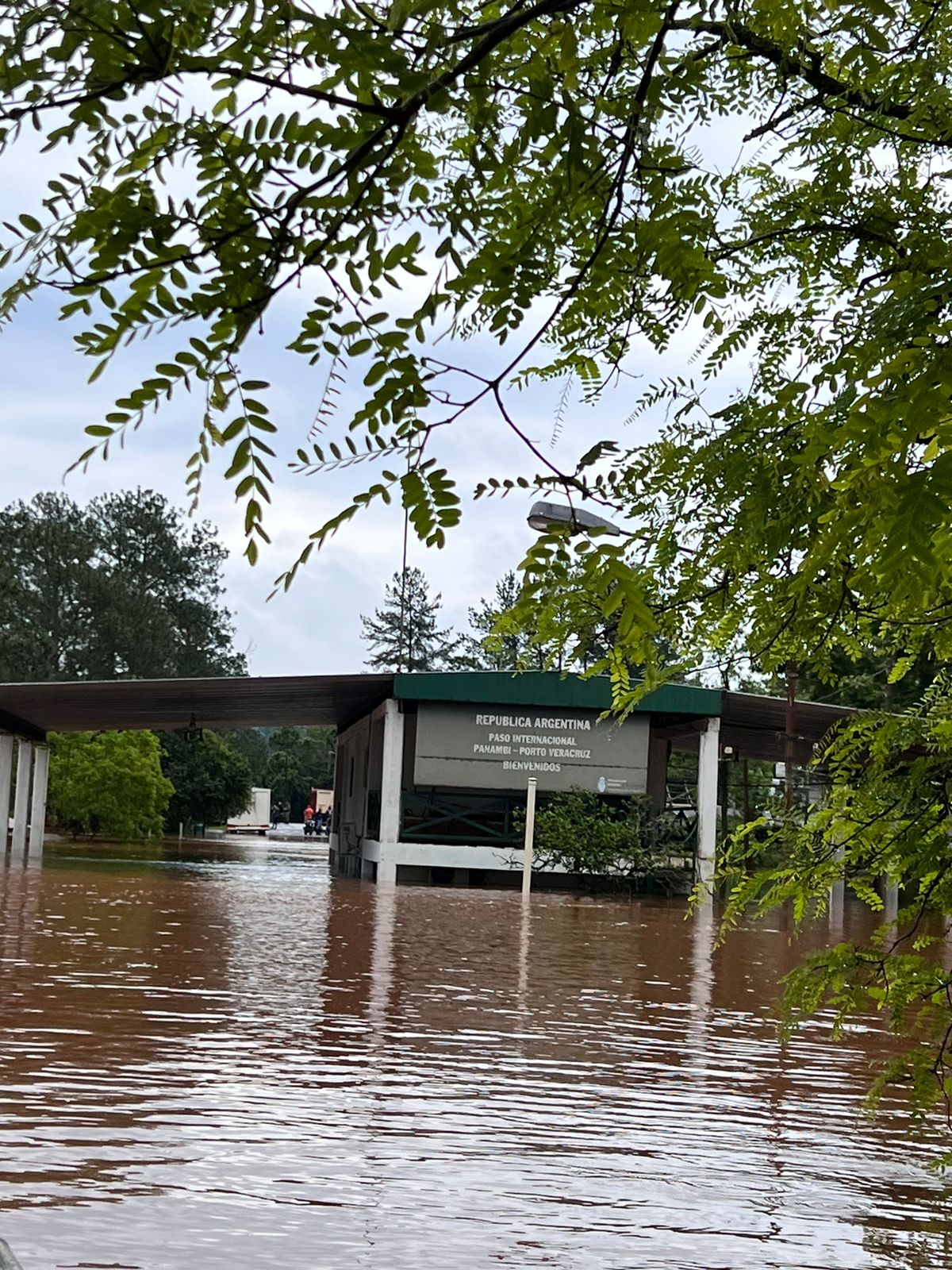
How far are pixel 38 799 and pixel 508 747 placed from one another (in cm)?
1198

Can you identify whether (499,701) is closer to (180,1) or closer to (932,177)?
(932,177)

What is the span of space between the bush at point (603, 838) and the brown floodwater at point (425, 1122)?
16.4 metres

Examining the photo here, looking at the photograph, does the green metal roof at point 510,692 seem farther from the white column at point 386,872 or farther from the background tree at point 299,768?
the background tree at point 299,768

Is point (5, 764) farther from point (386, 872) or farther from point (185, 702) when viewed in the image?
point (386, 872)

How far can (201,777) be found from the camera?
72.1 m

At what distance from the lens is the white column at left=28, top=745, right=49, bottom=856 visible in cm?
3491

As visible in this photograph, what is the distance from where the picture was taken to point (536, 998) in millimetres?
11211

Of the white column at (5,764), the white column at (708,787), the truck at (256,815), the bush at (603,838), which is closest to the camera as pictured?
the white column at (708,787)

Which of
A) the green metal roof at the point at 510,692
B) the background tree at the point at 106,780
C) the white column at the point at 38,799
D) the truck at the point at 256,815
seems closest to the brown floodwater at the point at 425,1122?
the green metal roof at the point at 510,692

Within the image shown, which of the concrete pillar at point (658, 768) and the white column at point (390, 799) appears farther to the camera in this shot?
the concrete pillar at point (658, 768)

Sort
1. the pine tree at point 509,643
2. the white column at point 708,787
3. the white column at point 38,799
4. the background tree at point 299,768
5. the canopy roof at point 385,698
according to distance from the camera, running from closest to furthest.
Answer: the pine tree at point 509,643 → the canopy roof at point 385,698 → the white column at point 708,787 → the white column at point 38,799 → the background tree at point 299,768

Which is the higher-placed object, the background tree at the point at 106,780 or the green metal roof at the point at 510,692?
the green metal roof at the point at 510,692

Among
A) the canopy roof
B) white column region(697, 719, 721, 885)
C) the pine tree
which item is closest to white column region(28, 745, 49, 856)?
the canopy roof

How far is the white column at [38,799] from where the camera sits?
34906 mm
